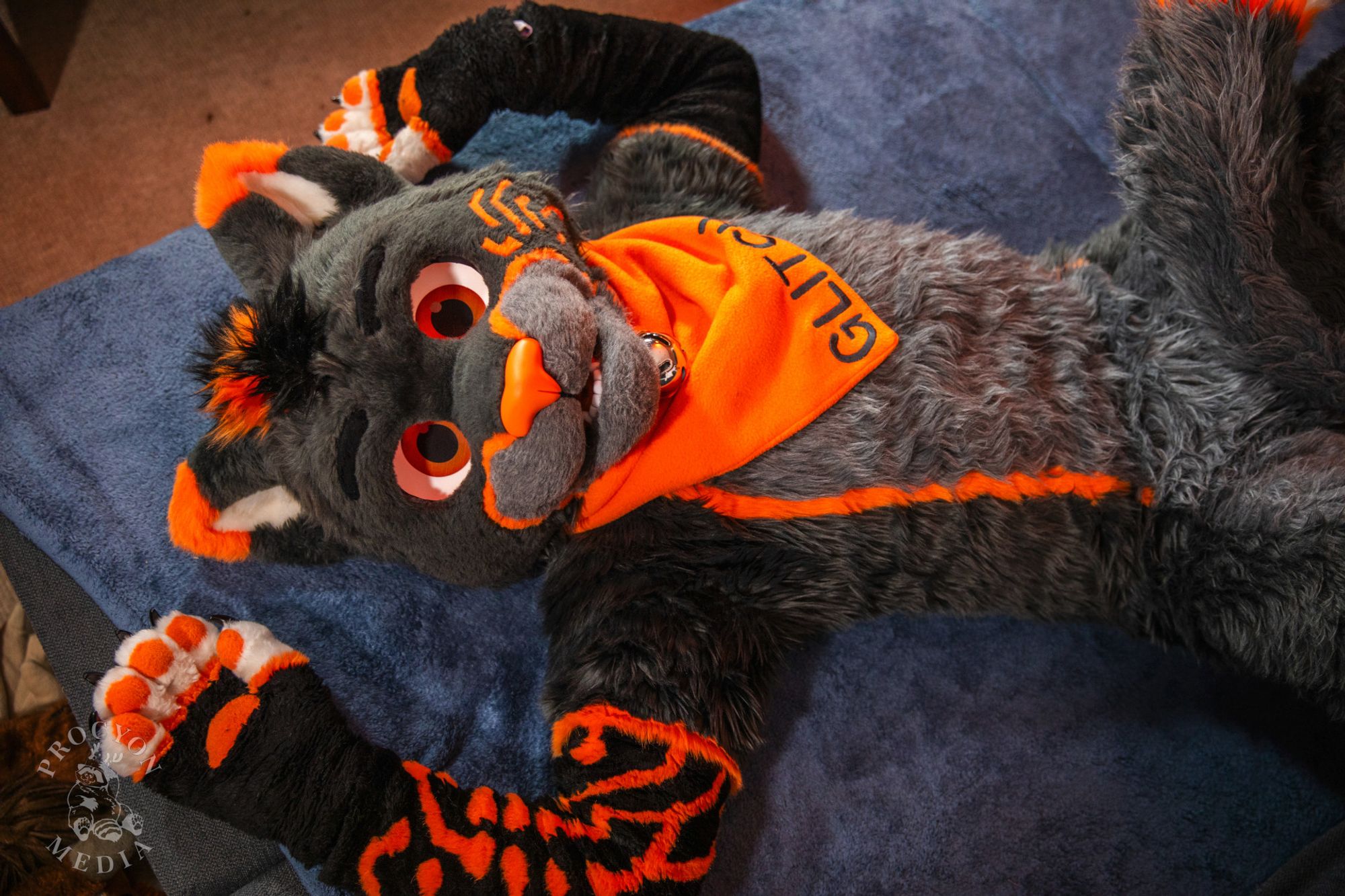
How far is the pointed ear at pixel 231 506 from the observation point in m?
0.69

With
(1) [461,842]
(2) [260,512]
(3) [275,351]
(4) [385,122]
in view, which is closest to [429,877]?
(1) [461,842]

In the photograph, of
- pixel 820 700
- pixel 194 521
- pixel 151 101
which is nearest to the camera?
pixel 194 521

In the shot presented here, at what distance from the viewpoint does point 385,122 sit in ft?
3.05

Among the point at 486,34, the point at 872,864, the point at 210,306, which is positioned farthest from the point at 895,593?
the point at 210,306

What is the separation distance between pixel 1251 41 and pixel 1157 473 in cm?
39

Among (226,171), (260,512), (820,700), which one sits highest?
(226,171)

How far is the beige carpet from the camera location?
1.18 m

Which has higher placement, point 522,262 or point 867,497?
point 522,262

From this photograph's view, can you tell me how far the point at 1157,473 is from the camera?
778mm

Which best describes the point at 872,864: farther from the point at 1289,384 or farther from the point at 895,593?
the point at 1289,384

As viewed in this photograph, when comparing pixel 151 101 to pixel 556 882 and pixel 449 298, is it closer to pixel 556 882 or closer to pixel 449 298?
pixel 449 298

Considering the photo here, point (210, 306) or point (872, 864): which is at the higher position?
point (210, 306)

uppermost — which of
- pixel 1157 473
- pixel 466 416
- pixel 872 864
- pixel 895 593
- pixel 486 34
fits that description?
pixel 486 34

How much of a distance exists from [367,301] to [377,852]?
0.46 metres
